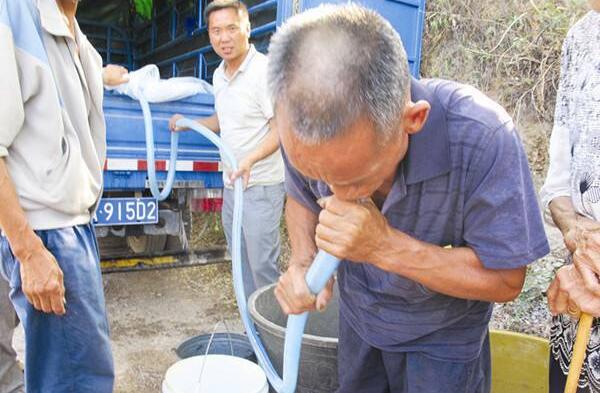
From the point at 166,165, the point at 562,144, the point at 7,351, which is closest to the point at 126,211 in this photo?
the point at 166,165

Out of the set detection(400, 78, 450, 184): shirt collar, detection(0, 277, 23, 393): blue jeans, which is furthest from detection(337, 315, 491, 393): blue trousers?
detection(0, 277, 23, 393): blue jeans

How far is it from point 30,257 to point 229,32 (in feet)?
6.88

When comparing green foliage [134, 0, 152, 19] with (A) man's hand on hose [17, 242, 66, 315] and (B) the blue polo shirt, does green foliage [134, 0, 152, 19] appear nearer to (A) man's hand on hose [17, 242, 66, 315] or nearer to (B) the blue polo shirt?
(A) man's hand on hose [17, 242, 66, 315]

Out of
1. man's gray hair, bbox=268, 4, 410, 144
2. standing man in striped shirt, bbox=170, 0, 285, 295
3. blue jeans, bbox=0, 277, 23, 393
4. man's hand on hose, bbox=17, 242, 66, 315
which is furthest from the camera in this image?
standing man in striped shirt, bbox=170, 0, 285, 295

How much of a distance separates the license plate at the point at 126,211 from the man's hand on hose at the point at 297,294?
2153mm

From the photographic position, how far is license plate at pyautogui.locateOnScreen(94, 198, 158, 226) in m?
3.18

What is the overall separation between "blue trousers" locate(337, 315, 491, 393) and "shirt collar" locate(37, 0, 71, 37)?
4.20 ft

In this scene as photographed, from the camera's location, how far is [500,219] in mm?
1098

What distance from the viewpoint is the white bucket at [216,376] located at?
1742 millimetres

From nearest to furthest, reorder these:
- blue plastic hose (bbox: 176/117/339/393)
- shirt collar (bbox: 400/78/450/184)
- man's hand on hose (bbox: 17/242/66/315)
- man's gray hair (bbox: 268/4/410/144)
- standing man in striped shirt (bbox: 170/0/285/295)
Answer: man's gray hair (bbox: 268/4/410/144)
shirt collar (bbox: 400/78/450/184)
blue plastic hose (bbox: 176/117/339/393)
man's hand on hose (bbox: 17/242/66/315)
standing man in striped shirt (bbox: 170/0/285/295)

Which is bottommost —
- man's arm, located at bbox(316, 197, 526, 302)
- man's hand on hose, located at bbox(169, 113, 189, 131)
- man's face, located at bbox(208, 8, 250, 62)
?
man's arm, located at bbox(316, 197, 526, 302)

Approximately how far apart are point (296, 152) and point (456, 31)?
4329mm

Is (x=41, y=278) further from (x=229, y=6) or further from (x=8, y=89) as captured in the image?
(x=229, y=6)

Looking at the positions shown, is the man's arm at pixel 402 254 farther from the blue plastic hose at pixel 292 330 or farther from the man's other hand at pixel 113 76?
the man's other hand at pixel 113 76
